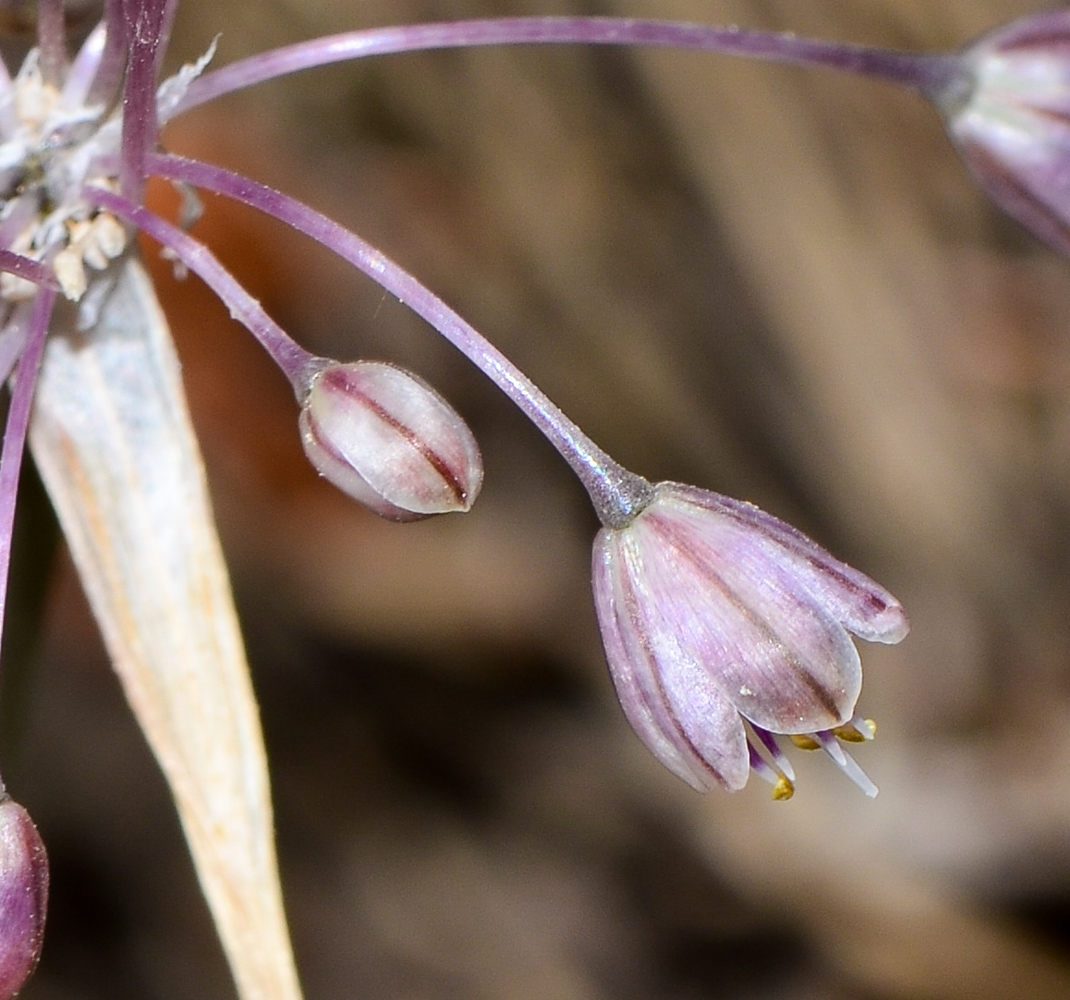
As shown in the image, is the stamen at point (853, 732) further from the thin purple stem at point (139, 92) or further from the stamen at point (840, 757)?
the thin purple stem at point (139, 92)

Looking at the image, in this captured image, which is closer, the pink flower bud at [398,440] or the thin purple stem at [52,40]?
the pink flower bud at [398,440]

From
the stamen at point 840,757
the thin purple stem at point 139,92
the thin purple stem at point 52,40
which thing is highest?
the thin purple stem at point 52,40

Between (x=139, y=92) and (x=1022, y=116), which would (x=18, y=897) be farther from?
(x=1022, y=116)

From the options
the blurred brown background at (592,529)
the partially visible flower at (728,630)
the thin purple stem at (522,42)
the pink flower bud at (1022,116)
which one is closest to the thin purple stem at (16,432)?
the thin purple stem at (522,42)

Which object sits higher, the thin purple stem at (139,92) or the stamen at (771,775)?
the thin purple stem at (139,92)

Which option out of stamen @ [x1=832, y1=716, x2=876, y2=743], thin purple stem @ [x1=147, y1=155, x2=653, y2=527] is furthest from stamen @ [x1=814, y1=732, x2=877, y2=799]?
thin purple stem @ [x1=147, y1=155, x2=653, y2=527]
